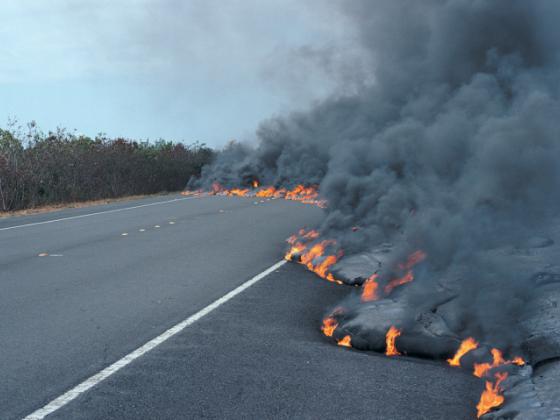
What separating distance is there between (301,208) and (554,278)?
14497 mm

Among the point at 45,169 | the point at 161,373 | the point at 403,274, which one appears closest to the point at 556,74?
the point at 403,274

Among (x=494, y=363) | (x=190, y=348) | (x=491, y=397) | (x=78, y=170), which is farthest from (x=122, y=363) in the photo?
(x=78, y=170)

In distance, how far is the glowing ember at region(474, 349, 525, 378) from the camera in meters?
4.34

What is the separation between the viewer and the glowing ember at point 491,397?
147 inches

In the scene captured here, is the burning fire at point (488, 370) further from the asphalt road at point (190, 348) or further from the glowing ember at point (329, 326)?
the glowing ember at point (329, 326)

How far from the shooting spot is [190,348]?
197 inches

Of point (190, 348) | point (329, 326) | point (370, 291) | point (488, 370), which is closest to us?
point (488, 370)

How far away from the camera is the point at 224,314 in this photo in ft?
20.3

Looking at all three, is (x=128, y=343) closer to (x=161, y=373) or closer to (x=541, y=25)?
(x=161, y=373)

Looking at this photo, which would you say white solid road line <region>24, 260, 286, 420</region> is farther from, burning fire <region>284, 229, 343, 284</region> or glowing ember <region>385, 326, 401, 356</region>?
glowing ember <region>385, 326, 401, 356</region>

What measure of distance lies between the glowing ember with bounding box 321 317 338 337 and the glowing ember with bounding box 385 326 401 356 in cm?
63

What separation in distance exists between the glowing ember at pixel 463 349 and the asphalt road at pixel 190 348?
0.13 m

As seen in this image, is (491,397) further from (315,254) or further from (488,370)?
(315,254)

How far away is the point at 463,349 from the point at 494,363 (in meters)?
0.38
